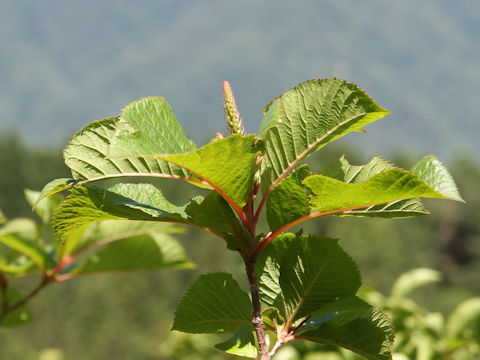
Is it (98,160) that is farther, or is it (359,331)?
(359,331)

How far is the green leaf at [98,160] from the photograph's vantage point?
0.85 metres

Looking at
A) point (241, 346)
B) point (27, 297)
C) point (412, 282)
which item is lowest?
point (412, 282)

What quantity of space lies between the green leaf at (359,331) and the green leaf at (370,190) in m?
0.23

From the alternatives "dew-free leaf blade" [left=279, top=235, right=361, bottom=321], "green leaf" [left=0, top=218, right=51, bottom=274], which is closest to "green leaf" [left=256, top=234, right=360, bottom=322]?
"dew-free leaf blade" [left=279, top=235, right=361, bottom=321]

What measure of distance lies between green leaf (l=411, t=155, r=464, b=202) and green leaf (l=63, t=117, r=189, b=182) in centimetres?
47

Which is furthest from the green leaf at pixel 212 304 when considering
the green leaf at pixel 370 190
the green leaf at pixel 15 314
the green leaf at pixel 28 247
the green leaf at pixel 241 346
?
the green leaf at pixel 15 314

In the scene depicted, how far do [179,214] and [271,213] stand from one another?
6.9 inches

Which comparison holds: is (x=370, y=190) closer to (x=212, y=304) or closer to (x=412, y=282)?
(x=212, y=304)

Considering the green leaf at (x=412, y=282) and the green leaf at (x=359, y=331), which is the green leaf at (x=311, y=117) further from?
the green leaf at (x=412, y=282)

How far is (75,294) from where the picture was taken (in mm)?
40156

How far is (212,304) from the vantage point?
105 cm

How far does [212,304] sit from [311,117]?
448 millimetres

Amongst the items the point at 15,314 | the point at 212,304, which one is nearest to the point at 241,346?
the point at 212,304

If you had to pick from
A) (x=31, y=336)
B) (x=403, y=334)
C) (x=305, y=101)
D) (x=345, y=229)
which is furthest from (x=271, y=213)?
(x=345, y=229)
